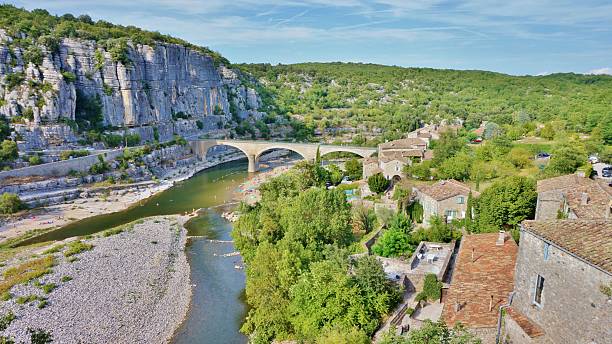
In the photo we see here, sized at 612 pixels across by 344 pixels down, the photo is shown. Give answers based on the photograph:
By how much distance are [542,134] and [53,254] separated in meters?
45.4

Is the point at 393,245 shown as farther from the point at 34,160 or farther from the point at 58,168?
the point at 34,160

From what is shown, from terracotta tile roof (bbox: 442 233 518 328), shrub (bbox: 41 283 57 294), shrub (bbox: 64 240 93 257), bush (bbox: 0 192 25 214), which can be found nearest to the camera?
terracotta tile roof (bbox: 442 233 518 328)

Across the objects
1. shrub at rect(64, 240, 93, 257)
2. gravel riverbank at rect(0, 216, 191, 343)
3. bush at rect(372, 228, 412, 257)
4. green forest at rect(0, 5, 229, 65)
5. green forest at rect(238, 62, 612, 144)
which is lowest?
gravel riverbank at rect(0, 216, 191, 343)

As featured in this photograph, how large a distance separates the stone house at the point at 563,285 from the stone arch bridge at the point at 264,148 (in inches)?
1702

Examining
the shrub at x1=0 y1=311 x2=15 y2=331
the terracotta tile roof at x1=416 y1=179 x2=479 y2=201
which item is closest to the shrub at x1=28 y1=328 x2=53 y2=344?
the shrub at x1=0 y1=311 x2=15 y2=331

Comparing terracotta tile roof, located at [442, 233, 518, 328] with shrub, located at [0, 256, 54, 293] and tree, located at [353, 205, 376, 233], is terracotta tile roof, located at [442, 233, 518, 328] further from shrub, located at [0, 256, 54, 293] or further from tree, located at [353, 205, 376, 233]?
shrub, located at [0, 256, 54, 293]

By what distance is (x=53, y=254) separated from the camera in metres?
29.8

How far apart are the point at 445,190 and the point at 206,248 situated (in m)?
17.1

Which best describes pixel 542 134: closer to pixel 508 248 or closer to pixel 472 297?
pixel 508 248

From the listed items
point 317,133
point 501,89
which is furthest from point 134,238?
point 501,89

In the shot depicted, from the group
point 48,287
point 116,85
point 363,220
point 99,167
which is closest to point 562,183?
point 363,220

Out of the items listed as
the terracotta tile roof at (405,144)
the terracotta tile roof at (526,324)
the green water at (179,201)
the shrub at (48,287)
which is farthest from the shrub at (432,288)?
the terracotta tile roof at (405,144)

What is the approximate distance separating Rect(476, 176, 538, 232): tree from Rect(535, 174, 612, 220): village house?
3.27ft

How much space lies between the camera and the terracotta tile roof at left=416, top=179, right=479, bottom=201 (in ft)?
82.9
